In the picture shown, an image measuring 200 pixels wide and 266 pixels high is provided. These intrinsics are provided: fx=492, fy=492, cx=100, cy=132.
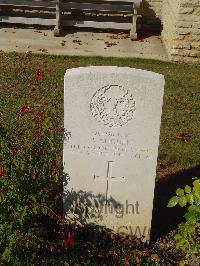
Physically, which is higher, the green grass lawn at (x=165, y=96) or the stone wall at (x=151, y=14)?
the stone wall at (x=151, y=14)

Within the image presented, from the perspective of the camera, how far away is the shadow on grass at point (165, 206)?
5082 millimetres

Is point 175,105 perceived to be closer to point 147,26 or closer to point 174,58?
point 174,58

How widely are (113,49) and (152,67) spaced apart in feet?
3.95

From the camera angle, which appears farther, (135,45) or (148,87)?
→ (135,45)

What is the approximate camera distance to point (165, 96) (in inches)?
311

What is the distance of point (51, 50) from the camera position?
9.63m

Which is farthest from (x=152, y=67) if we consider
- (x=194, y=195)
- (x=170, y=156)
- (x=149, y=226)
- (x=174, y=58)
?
(x=194, y=195)

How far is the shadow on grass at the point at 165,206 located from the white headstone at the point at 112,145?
0.91ft

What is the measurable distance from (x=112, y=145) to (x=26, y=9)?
7.60 m

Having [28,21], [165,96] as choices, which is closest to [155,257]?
[165,96]

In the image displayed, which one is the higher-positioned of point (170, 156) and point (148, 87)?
point (148, 87)

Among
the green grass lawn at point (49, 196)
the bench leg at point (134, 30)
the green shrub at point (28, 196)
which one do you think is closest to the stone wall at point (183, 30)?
the bench leg at point (134, 30)

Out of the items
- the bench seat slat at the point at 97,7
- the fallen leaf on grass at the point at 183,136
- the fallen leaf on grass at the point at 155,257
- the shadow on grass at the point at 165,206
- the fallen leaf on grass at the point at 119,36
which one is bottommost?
the fallen leaf on grass at the point at 155,257

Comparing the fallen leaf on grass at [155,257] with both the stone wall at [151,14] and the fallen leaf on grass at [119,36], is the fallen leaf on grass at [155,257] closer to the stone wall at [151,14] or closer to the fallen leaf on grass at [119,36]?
the fallen leaf on grass at [119,36]
